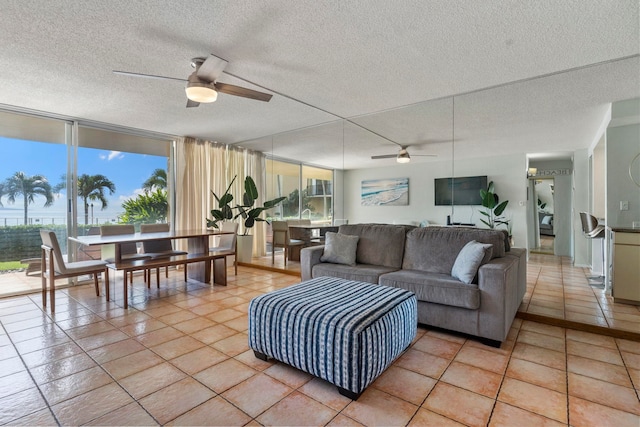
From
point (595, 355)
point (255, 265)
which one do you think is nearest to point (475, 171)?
point (595, 355)

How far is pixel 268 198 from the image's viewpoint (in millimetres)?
5883

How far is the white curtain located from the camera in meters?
5.42

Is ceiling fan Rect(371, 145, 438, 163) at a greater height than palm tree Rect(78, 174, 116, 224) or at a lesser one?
greater

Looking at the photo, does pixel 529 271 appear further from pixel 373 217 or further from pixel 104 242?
pixel 104 242

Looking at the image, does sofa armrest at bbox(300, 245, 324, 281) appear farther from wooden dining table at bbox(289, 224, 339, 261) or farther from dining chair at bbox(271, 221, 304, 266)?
dining chair at bbox(271, 221, 304, 266)

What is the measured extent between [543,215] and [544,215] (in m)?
0.02

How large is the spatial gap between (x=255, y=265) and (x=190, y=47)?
153 inches

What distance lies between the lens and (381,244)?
351 cm

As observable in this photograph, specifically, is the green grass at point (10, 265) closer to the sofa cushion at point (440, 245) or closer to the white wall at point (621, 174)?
the sofa cushion at point (440, 245)

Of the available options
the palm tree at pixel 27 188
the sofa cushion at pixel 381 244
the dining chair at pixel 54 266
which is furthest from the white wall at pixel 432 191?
the palm tree at pixel 27 188

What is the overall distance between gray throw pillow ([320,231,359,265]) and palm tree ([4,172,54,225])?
3.92 m

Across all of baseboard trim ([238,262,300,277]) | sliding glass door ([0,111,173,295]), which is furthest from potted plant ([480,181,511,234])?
sliding glass door ([0,111,173,295])

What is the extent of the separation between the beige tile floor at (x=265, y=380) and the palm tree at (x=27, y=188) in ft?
5.77

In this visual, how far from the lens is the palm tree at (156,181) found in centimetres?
522
